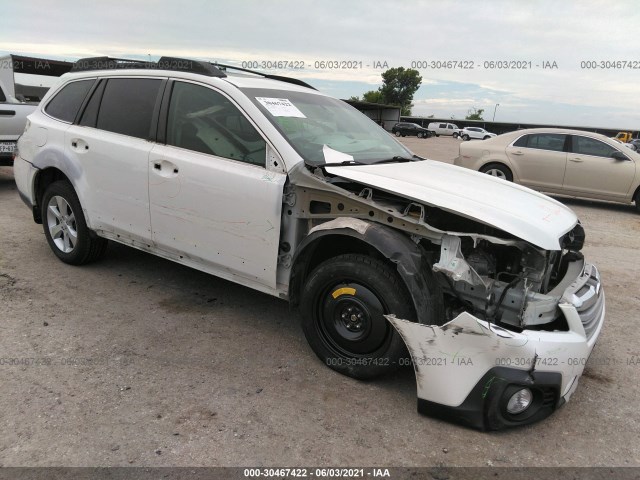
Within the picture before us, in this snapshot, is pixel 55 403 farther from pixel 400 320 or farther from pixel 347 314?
pixel 400 320

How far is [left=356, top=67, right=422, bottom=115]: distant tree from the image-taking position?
274ft

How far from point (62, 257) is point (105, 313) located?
1.31 m

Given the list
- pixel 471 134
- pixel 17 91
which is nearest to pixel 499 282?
pixel 17 91

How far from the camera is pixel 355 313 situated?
2912mm

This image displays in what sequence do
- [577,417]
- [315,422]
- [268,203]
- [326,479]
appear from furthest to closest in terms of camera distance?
[268,203], [577,417], [315,422], [326,479]

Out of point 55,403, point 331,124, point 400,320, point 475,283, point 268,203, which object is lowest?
point 55,403

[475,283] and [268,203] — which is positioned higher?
[268,203]

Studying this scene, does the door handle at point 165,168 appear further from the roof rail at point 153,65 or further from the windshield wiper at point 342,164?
the windshield wiper at point 342,164

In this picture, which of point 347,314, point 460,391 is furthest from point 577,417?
point 347,314

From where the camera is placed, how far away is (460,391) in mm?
2512

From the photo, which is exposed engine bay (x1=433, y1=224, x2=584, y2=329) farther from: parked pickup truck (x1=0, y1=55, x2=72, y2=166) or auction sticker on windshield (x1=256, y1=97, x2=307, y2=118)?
parked pickup truck (x1=0, y1=55, x2=72, y2=166)

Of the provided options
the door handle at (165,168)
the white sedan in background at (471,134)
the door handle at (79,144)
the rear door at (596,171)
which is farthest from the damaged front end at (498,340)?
the white sedan in background at (471,134)

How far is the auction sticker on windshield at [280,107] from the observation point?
3370 millimetres

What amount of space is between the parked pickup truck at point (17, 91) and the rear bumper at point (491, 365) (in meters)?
7.67
